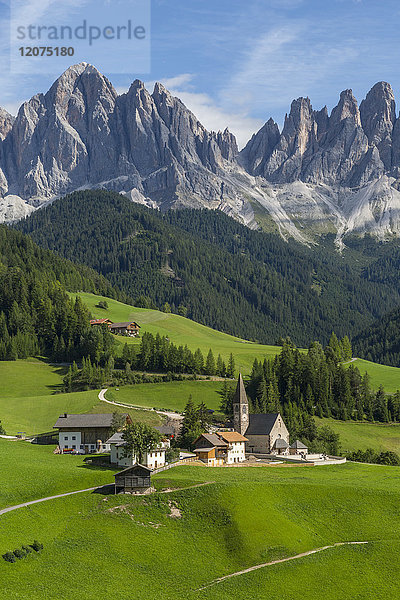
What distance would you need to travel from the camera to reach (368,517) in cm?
7856

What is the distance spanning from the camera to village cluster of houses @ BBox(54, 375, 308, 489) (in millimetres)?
97500

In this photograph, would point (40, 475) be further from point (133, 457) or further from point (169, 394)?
point (169, 394)

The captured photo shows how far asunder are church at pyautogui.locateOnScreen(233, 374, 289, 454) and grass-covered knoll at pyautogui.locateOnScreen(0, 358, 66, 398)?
52.8 meters

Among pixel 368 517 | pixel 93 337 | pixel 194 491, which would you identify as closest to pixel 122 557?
pixel 194 491

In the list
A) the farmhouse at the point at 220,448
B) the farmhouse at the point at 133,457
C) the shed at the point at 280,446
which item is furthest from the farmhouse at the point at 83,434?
the shed at the point at 280,446

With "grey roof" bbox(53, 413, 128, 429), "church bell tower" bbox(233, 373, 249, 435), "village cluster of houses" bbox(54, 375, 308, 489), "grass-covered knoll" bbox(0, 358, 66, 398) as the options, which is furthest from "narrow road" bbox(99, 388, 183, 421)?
"grass-covered knoll" bbox(0, 358, 66, 398)

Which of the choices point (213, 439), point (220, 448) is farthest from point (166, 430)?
point (220, 448)

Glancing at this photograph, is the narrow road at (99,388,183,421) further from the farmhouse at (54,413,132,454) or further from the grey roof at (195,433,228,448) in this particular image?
the farmhouse at (54,413,132,454)

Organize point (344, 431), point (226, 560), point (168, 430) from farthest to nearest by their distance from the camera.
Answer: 1. point (344, 431)
2. point (168, 430)
3. point (226, 560)

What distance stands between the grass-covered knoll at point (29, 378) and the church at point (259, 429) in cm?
5276

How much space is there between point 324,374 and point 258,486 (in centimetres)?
9123

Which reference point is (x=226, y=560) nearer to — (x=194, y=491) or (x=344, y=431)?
(x=194, y=491)

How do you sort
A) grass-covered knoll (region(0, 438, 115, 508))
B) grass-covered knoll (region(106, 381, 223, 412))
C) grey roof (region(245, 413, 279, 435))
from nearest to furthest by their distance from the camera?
grass-covered knoll (region(0, 438, 115, 508))
grey roof (region(245, 413, 279, 435))
grass-covered knoll (region(106, 381, 223, 412))

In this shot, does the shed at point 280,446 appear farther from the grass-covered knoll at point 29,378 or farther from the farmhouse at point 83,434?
the grass-covered knoll at point 29,378
